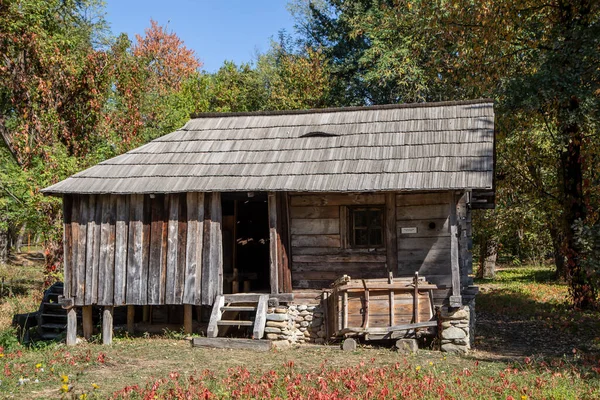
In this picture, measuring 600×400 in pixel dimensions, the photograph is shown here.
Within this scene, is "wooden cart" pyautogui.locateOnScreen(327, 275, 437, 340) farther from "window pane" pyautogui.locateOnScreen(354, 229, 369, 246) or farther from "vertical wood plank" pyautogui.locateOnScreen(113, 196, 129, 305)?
"vertical wood plank" pyautogui.locateOnScreen(113, 196, 129, 305)

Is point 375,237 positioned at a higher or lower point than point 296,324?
higher

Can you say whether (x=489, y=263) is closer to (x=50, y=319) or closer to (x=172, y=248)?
(x=172, y=248)

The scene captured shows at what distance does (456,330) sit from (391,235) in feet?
7.58

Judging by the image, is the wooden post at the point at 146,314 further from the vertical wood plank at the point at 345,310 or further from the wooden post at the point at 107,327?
the vertical wood plank at the point at 345,310

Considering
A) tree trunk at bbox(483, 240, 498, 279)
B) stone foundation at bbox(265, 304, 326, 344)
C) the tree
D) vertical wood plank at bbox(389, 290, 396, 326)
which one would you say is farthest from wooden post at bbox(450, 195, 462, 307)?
tree trunk at bbox(483, 240, 498, 279)

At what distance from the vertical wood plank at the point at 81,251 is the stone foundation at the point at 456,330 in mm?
7805

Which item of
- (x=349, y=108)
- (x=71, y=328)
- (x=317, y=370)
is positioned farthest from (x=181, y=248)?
(x=317, y=370)

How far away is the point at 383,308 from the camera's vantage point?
42.2 ft

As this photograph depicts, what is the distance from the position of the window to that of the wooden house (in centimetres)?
2

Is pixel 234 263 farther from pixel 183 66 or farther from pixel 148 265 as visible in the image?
pixel 183 66

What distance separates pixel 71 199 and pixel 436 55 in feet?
49.0

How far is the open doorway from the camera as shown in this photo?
1628 cm

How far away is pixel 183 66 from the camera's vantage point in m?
40.8

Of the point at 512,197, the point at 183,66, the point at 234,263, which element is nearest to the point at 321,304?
the point at 234,263
